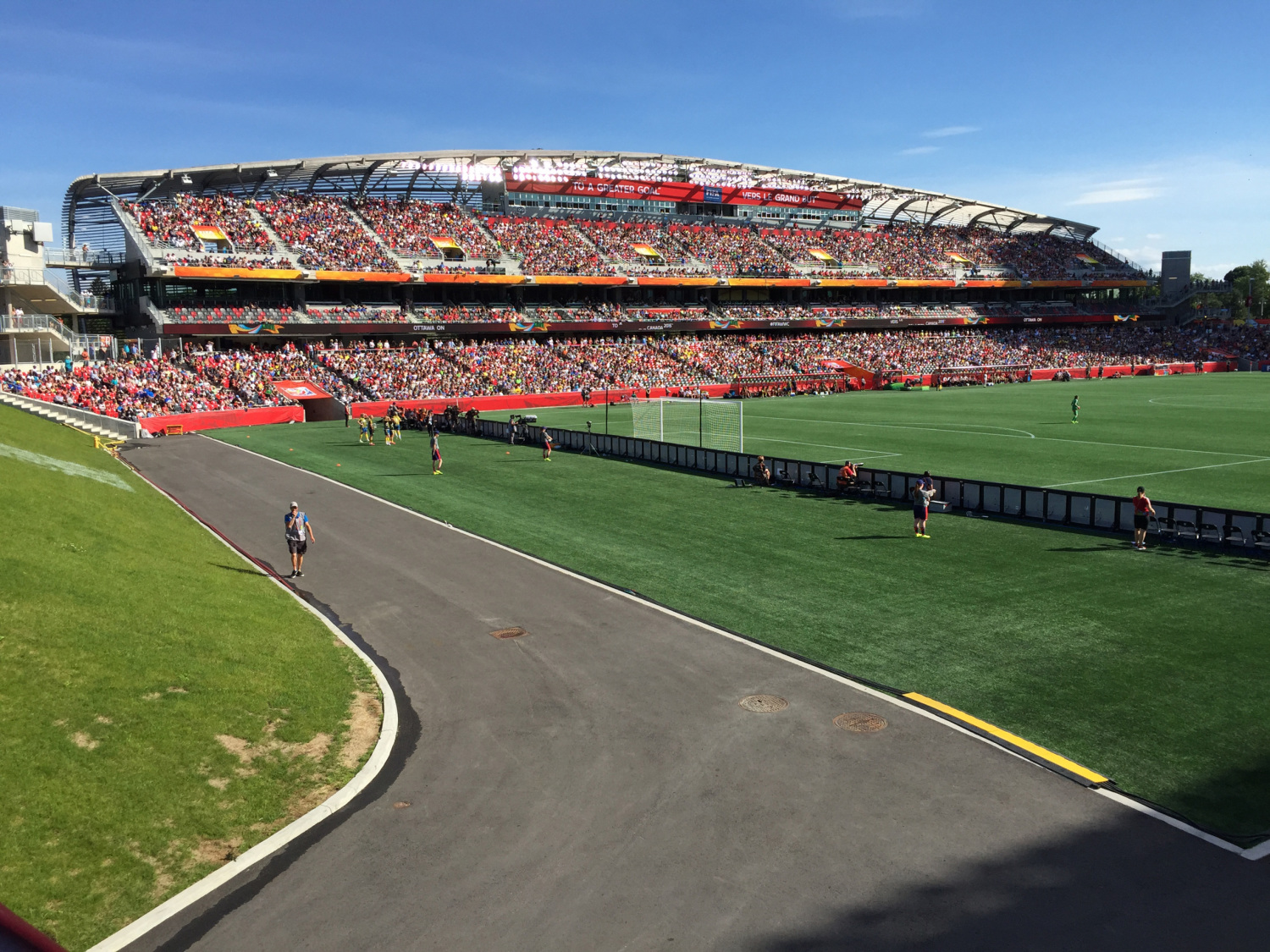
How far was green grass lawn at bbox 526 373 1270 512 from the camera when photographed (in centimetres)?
3130

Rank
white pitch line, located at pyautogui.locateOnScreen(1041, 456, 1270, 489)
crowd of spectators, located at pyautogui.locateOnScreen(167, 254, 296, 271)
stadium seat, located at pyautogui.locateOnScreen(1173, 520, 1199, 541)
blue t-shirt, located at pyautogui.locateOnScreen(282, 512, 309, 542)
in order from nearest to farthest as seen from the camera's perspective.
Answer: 1. blue t-shirt, located at pyautogui.locateOnScreen(282, 512, 309, 542)
2. stadium seat, located at pyautogui.locateOnScreen(1173, 520, 1199, 541)
3. white pitch line, located at pyautogui.locateOnScreen(1041, 456, 1270, 489)
4. crowd of spectators, located at pyautogui.locateOnScreen(167, 254, 296, 271)

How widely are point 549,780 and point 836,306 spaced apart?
93462mm

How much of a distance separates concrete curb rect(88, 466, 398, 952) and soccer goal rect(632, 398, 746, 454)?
28938mm

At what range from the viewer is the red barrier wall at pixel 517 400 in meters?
61.7

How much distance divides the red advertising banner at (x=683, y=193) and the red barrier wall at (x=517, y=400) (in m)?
27.3

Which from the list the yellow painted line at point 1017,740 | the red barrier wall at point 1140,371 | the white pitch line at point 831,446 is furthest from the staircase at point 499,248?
the yellow painted line at point 1017,740

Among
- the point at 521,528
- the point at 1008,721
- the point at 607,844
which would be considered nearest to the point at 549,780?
the point at 607,844

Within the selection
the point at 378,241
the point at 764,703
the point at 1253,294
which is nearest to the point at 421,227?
the point at 378,241

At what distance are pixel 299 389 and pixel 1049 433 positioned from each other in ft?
154

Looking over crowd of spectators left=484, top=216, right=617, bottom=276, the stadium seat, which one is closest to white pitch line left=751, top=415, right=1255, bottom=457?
the stadium seat

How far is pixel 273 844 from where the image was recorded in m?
8.93

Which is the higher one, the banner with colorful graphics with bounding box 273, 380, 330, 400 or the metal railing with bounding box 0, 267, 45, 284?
the metal railing with bounding box 0, 267, 45, 284

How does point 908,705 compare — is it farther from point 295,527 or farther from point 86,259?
point 86,259

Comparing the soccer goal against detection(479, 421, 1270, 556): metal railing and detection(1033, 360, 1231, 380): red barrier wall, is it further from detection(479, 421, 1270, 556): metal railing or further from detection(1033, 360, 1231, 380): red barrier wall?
detection(1033, 360, 1231, 380): red barrier wall
